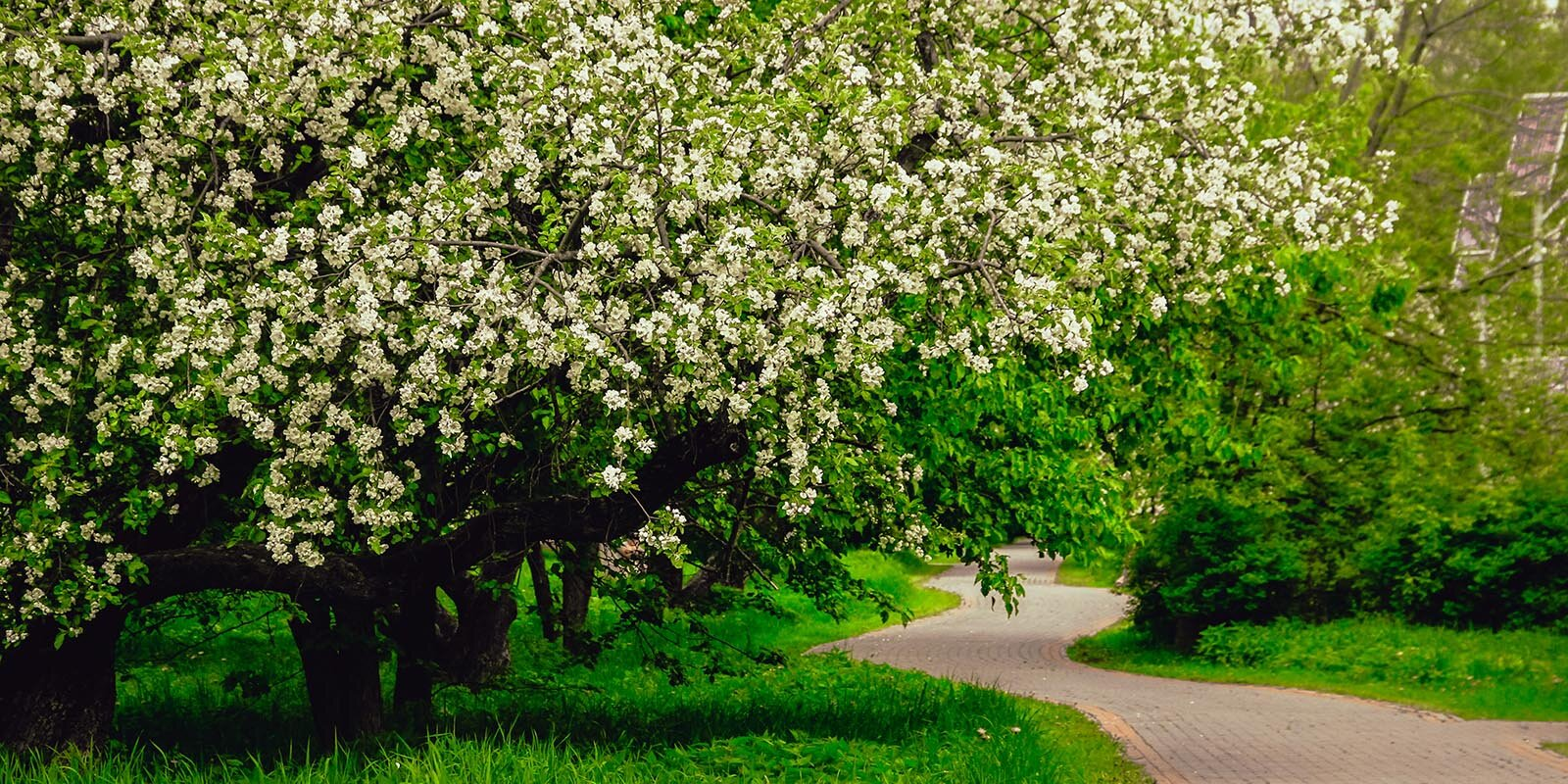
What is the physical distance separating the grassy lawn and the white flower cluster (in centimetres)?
122

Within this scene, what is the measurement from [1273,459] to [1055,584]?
25.6 metres

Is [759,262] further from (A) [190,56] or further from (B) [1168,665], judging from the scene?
(B) [1168,665]

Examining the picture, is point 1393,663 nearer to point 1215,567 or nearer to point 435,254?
point 1215,567

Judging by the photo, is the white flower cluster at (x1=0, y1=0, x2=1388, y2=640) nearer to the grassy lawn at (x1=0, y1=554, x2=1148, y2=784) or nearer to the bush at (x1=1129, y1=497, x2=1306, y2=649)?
the grassy lawn at (x1=0, y1=554, x2=1148, y2=784)

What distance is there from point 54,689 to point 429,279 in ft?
13.9

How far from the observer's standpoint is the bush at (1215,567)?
68.7ft

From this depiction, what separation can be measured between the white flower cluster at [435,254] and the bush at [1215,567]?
45.4 feet

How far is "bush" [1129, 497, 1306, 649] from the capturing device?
2094cm

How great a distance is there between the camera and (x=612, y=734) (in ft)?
30.7

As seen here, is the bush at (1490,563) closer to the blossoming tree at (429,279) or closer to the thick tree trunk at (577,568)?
the thick tree trunk at (577,568)

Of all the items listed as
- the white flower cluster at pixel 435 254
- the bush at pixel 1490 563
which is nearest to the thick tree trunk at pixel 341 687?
the white flower cluster at pixel 435 254

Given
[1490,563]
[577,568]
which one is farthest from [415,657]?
[1490,563]

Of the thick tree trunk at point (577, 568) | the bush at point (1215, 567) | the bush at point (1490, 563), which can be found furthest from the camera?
the bush at point (1215, 567)

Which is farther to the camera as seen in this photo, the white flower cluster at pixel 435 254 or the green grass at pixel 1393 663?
the green grass at pixel 1393 663
